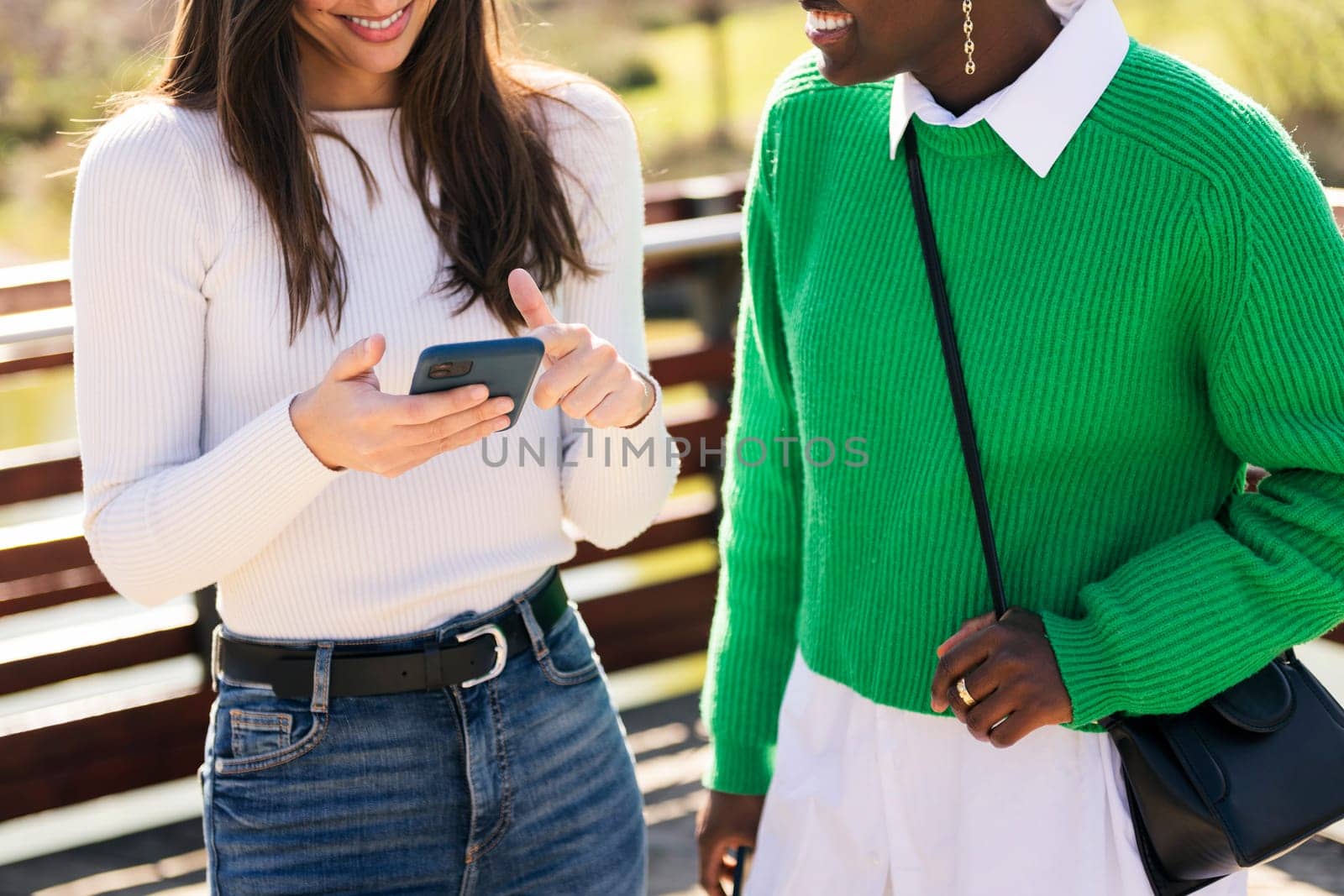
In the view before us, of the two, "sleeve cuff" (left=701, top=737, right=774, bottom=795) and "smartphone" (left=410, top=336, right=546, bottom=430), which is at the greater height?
"smartphone" (left=410, top=336, right=546, bottom=430)

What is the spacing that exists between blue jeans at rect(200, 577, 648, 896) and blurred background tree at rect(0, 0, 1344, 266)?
6110mm

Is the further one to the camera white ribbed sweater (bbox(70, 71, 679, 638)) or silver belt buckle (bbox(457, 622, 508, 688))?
silver belt buckle (bbox(457, 622, 508, 688))

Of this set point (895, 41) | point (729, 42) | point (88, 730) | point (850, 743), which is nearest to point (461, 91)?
point (895, 41)

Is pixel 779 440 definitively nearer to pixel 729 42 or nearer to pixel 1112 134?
pixel 1112 134

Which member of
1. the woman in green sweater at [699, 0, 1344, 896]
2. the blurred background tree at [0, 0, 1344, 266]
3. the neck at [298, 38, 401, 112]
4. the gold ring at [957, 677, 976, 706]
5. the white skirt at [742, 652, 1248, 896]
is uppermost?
the neck at [298, 38, 401, 112]

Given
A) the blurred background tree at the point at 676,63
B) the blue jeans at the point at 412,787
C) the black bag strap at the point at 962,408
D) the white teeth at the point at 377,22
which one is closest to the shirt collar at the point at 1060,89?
the black bag strap at the point at 962,408

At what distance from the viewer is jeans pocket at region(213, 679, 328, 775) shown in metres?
1.73

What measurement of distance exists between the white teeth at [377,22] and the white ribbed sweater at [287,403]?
0.50 feet

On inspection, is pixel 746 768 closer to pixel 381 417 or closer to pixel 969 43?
pixel 381 417

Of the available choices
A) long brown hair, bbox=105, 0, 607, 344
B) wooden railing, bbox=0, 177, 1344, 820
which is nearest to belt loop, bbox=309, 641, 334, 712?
long brown hair, bbox=105, 0, 607, 344

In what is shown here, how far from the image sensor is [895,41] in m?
1.62

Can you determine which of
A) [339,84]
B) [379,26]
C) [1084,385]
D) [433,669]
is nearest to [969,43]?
[1084,385]

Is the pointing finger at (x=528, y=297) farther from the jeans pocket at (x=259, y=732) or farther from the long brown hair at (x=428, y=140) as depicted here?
the jeans pocket at (x=259, y=732)

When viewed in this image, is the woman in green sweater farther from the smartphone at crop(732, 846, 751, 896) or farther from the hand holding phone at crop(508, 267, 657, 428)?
the hand holding phone at crop(508, 267, 657, 428)
